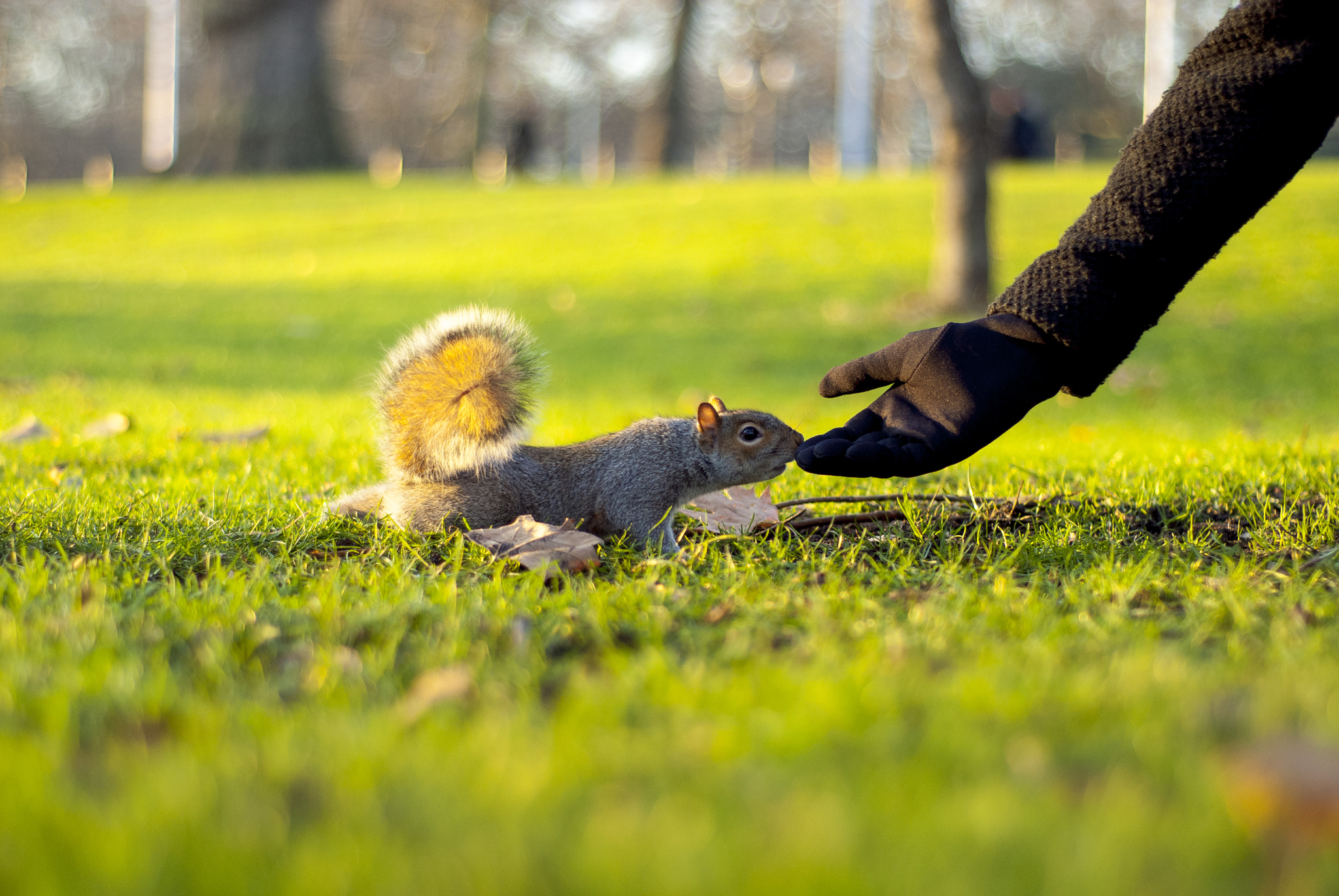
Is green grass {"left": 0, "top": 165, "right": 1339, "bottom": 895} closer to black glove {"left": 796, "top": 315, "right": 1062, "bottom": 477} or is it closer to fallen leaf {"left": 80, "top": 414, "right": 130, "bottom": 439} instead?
fallen leaf {"left": 80, "top": 414, "right": 130, "bottom": 439}

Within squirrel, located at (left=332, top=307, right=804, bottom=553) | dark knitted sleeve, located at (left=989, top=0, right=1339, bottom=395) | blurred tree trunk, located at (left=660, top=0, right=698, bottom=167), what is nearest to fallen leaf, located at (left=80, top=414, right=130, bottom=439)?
squirrel, located at (left=332, top=307, right=804, bottom=553)

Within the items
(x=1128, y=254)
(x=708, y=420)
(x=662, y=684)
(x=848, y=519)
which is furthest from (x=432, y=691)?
(x=1128, y=254)

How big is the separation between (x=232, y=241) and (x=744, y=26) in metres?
23.8

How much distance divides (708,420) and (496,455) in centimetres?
64

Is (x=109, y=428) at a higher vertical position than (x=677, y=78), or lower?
lower

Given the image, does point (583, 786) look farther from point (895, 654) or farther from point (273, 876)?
point (895, 654)

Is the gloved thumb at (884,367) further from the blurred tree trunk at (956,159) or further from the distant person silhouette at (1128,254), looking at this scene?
the blurred tree trunk at (956,159)

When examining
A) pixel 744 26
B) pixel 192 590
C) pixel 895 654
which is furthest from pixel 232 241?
pixel 744 26

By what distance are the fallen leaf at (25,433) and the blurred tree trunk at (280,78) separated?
66.7 ft

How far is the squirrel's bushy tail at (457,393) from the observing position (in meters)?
2.58

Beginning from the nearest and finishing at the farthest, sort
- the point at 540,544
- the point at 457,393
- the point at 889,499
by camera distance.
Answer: the point at 540,544
the point at 457,393
the point at 889,499

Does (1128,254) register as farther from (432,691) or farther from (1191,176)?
→ (432,691)

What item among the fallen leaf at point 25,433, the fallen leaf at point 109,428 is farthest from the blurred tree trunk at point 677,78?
the fallen leaf at point 25,433

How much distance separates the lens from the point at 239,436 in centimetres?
422
